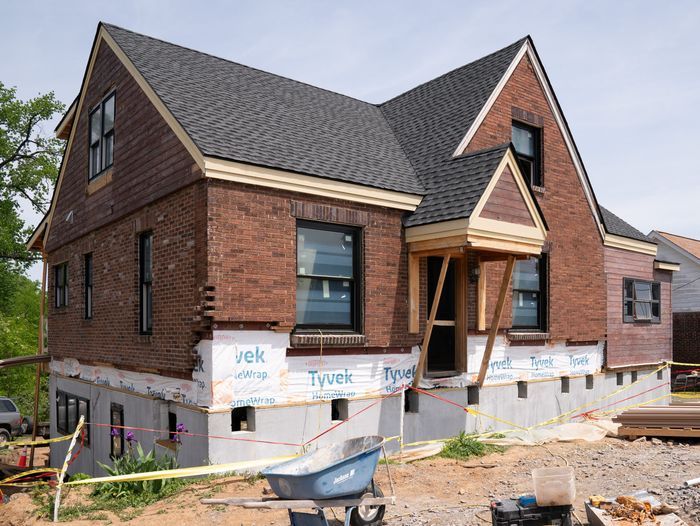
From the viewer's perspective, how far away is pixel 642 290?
1959 centimetres

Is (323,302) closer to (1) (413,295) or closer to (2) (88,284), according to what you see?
(1) (413,295)

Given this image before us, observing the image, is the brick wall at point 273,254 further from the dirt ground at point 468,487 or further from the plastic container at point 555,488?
the plastic container at point 555,488

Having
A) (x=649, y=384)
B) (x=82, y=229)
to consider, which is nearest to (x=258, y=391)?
(x=82, y=229)

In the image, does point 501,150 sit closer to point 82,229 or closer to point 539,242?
point 539,242

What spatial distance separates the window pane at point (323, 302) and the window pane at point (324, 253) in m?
0.18

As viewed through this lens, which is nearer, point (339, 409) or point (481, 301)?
point (339, 409)

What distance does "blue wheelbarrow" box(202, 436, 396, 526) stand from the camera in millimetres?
6961

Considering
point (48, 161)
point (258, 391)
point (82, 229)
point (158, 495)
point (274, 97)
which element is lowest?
point (158, 495)

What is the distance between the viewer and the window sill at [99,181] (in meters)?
14.6

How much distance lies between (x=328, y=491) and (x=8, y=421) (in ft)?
78.0

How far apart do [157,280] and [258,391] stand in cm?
300

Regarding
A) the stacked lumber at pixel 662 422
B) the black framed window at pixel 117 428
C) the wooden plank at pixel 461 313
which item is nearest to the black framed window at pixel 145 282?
the black framed window at pixel 117 428

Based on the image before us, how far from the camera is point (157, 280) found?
12.1 meters

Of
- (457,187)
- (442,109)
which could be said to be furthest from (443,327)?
(442,109)
